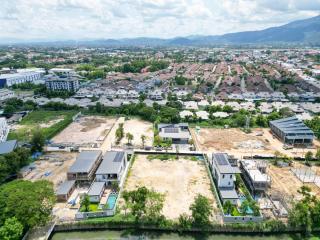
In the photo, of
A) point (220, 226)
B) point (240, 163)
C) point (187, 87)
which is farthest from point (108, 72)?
point (220, 226)

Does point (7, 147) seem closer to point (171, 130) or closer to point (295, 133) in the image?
point (171, 130)

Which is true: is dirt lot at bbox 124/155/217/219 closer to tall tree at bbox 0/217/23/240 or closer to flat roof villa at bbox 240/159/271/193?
flat roof villa at bbox 240/159/271/193

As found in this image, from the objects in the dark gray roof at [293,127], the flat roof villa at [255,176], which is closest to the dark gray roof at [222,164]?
the flat roof villa at [255,176]

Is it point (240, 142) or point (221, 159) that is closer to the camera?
point (221, 159)

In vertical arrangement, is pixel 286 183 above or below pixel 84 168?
below

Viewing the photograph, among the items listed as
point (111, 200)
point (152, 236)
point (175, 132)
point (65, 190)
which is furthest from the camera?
point (175, 132)

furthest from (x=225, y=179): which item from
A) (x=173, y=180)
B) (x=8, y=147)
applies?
(x=8, y=147)
